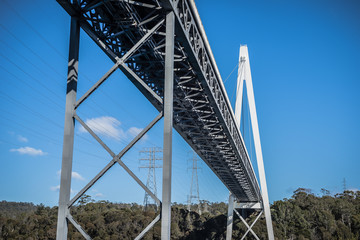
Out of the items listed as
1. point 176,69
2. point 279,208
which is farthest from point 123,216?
point 176,69

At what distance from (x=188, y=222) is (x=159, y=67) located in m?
54.1

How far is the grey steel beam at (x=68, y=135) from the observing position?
8.81 meters

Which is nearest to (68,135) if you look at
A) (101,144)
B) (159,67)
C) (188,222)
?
(101,144)

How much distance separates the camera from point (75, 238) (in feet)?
137

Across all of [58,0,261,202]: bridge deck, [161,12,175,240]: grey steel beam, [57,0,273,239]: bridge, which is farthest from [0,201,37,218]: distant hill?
[161,12,175,240]: grey steel beam

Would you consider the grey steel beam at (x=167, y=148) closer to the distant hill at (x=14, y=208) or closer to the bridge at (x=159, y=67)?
the bridge at (x=159, y=67)

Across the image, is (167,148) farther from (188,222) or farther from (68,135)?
(188,222)

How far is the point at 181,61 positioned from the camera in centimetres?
1409

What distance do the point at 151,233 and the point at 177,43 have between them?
39.5 meters

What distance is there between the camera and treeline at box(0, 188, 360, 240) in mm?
45750

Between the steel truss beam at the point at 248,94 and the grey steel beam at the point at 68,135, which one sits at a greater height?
the steel truss beam at the point at 248,94

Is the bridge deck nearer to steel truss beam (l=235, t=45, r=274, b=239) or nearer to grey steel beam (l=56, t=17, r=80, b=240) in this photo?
grey steel beam (l=56, t=17, r=80, b=240)

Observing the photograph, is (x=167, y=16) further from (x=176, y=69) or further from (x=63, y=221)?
(x=63, y=221)

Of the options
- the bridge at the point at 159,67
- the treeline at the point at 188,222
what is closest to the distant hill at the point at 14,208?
the treeline at the point at 188,222
